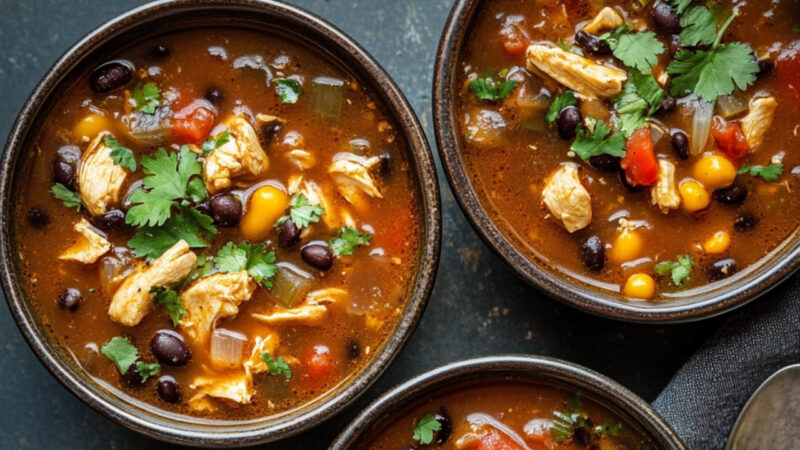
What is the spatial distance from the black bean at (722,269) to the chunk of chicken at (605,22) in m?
0.98

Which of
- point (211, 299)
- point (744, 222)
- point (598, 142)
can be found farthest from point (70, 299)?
point (744, 222)

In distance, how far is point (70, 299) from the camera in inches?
145

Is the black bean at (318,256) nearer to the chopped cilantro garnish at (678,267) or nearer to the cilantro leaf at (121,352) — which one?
the cilantro leaf at (121,352)

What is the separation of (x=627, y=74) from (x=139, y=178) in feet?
6.13

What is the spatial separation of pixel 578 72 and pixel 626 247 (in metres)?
0.69

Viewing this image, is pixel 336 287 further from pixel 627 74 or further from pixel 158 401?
pixel 627 74

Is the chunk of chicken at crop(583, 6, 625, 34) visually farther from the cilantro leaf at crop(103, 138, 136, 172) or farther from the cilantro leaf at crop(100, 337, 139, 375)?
the cilantro leaf at crop(100, 337, 139, 375)

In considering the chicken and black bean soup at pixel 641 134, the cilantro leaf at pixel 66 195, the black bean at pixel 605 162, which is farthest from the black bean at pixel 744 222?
the cilantro leaf at pixel 66 195

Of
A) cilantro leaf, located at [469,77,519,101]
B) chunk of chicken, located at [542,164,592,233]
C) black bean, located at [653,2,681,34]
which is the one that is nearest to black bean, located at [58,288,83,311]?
cilantro leaf, located at [469,77,519,101]

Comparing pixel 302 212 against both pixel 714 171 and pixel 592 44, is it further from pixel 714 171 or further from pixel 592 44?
pixel 714 171

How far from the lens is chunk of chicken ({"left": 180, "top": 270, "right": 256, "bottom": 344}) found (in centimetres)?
362

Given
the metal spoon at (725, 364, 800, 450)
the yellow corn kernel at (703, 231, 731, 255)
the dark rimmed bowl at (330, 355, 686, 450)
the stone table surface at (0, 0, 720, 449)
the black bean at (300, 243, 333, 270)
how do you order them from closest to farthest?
the dark rimmed bowl at (330, 355, 686, 450) < the black bean at (300, 243, 333, 270) < the yellow corn kernel at (703, 231, 731, 255) < the metal spoon at (725, 364, 800, 450) < the stone table surface at (0, 0, 720, 449)

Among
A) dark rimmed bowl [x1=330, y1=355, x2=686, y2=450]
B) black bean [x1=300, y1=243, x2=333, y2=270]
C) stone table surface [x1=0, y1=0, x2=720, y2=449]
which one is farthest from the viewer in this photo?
stone table surface [x1=0, y1=0, x2=720, y2=449]

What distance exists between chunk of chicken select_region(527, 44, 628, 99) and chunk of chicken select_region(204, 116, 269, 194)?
107 cm
